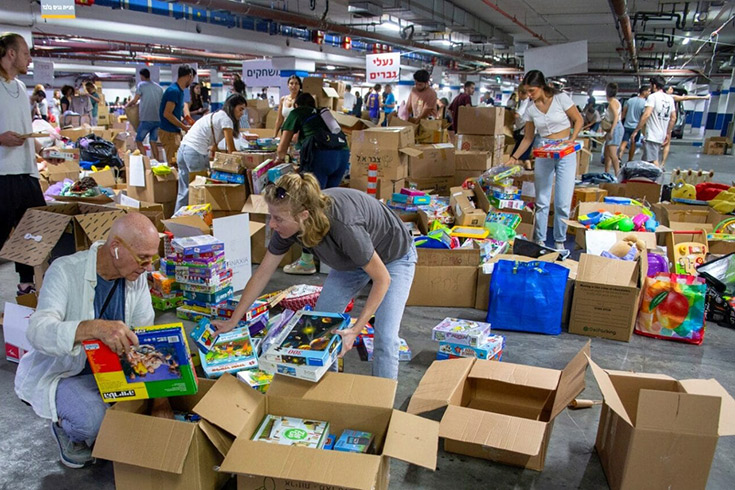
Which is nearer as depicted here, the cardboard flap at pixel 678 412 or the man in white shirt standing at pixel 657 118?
the cardboard flap at pixel 678 412

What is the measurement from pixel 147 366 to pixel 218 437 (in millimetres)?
348

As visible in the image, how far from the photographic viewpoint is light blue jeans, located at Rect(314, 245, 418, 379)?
2494 mm

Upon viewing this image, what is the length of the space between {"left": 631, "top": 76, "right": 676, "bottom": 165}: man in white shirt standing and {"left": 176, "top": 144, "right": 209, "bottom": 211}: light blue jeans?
630 centimetres

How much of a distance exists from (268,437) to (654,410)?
4.56 ft

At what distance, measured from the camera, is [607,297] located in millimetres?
3664

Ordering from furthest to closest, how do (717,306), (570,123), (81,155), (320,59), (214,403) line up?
(320,59), (81,155), (570,123), (717,306), (214,403)

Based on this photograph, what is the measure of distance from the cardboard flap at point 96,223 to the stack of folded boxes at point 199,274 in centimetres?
A: 54

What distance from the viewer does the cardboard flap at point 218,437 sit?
1.87 m

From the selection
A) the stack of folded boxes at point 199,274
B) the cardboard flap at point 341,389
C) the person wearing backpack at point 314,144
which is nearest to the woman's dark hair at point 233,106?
the person wearing backpack at point 314,144

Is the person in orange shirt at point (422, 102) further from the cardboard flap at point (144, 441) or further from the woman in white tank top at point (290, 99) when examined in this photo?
the cardboard flap at point (144, 441)

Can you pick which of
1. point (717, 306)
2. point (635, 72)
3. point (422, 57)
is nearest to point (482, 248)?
point (717, 306)

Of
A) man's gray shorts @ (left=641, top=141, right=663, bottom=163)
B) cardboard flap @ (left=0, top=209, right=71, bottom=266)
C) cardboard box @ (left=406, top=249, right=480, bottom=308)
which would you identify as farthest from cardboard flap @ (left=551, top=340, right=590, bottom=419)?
man's gray shorts @ (left=641, top=141, right=663, bottom=163)

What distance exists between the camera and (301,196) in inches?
83.0

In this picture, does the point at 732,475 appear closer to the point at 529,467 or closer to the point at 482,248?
the point at 529,467
